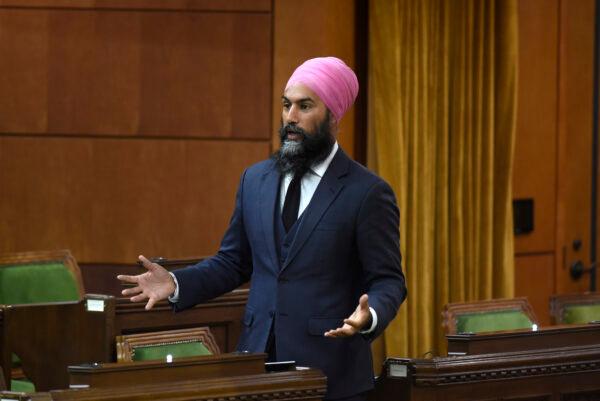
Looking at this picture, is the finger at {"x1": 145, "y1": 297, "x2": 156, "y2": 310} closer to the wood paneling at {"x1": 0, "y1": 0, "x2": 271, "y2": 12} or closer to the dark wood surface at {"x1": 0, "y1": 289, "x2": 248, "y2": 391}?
the dark wood surface at {"x1": 0, "y1": 289, "x2": 248, "y2": 391}

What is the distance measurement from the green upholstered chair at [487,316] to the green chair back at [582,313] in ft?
0.67

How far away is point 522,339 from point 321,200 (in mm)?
890

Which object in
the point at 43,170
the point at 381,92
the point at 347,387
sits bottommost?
the point at 347,387

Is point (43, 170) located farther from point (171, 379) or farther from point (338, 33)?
point (171, 379)

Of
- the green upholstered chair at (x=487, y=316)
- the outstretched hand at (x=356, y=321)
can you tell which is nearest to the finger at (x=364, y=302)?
the outstretched hand at (x=356, y=321)

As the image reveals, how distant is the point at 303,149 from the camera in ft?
10.2

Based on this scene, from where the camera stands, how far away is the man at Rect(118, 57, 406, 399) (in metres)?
3.03

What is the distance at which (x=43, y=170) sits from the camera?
6.07 meters

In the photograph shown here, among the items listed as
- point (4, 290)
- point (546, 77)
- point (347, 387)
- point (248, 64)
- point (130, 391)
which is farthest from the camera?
point (546, 77)

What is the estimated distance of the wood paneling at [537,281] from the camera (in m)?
6.95

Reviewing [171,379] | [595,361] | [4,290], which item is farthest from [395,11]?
[171,379]

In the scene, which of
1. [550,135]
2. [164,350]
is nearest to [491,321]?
[164,350]

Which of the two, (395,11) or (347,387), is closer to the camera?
(347,387)

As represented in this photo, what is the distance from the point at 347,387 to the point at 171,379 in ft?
1.54
